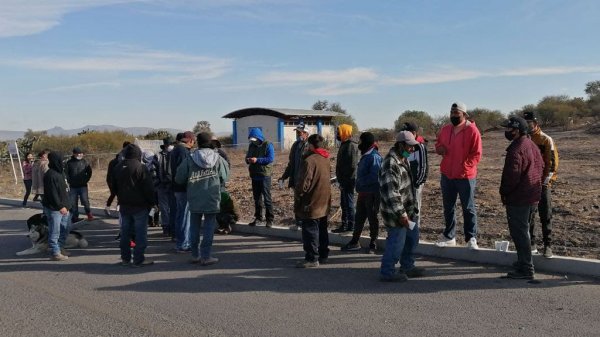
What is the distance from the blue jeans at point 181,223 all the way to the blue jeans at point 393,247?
3.54 m

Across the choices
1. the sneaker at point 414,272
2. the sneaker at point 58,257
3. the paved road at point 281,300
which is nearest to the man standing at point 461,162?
the paved road at point 281,300

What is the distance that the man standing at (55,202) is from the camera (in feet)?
26.2

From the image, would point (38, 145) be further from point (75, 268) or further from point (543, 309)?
point (543, 309)

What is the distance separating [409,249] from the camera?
21.1 ft

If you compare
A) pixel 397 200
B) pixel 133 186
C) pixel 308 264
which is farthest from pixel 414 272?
pixel 133 186

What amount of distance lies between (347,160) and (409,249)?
2278 millimetres

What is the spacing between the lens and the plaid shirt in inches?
237

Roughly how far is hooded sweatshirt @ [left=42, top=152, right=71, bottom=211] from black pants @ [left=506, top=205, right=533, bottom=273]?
6.33 meters

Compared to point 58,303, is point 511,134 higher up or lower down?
higher up

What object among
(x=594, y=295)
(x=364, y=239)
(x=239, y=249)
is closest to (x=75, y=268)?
(x=239, y=249)

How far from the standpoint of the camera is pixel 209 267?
728 cm

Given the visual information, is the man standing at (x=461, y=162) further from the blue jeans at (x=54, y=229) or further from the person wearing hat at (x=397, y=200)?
the blue jeans at (x=54, y=229)

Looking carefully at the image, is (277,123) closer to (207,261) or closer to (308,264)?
(207,261)

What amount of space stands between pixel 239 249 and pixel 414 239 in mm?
3124
